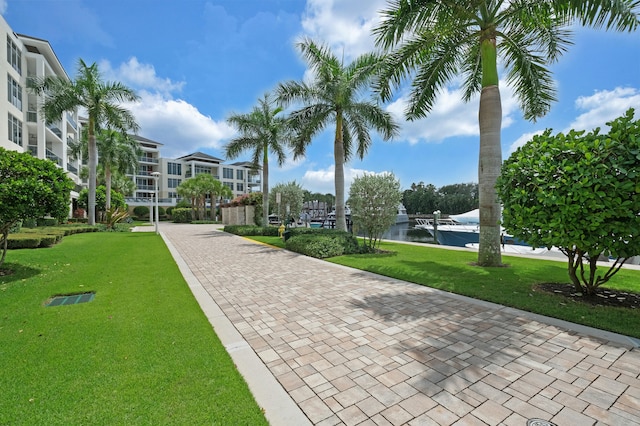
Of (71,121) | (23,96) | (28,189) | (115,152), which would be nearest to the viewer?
(28,189)

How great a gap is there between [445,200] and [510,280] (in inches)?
2962

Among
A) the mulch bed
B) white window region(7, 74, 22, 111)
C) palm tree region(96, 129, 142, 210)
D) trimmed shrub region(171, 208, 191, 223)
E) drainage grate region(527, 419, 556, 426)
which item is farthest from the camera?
trimmed shrub region(171, 208, 191, 223)

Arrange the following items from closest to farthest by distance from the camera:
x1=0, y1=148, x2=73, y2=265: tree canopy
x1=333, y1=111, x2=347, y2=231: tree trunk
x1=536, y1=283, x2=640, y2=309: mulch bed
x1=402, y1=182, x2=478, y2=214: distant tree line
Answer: x1=536, y1=283, x2=640, y2=309: mulch bed, x1=0, y1=148, x2=73, y2=265: tree canopy, x1=333, y1=111, x2=347, y2=231: tree trunk, x1=402, y1=182, x2=478, y2=214: distant tree line

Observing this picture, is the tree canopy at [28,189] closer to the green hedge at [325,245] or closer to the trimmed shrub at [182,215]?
the green hedge at [325,245]

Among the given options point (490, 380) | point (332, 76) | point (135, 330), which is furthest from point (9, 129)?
point (490, 380)

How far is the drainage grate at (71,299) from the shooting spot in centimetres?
570

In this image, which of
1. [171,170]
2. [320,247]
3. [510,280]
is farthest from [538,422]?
[171,170]

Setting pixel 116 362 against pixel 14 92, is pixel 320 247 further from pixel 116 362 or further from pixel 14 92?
pixel 14 92

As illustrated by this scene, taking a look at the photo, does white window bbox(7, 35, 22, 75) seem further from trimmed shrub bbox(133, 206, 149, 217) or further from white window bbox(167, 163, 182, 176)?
white window bbox(167, 163, 182, 176)

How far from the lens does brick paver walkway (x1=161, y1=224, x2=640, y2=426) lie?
270 cm

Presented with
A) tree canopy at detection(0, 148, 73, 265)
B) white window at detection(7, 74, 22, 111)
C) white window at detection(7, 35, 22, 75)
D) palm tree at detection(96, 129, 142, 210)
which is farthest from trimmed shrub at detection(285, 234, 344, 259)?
palm tree at detection(96, 129, 142, 210)

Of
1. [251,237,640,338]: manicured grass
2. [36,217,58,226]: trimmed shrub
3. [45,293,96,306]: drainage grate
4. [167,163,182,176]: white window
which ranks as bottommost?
[45,293,96,306]: drainage grate

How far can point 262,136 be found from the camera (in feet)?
68.3

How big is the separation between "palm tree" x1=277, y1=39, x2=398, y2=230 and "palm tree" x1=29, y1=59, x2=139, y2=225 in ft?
50.5
